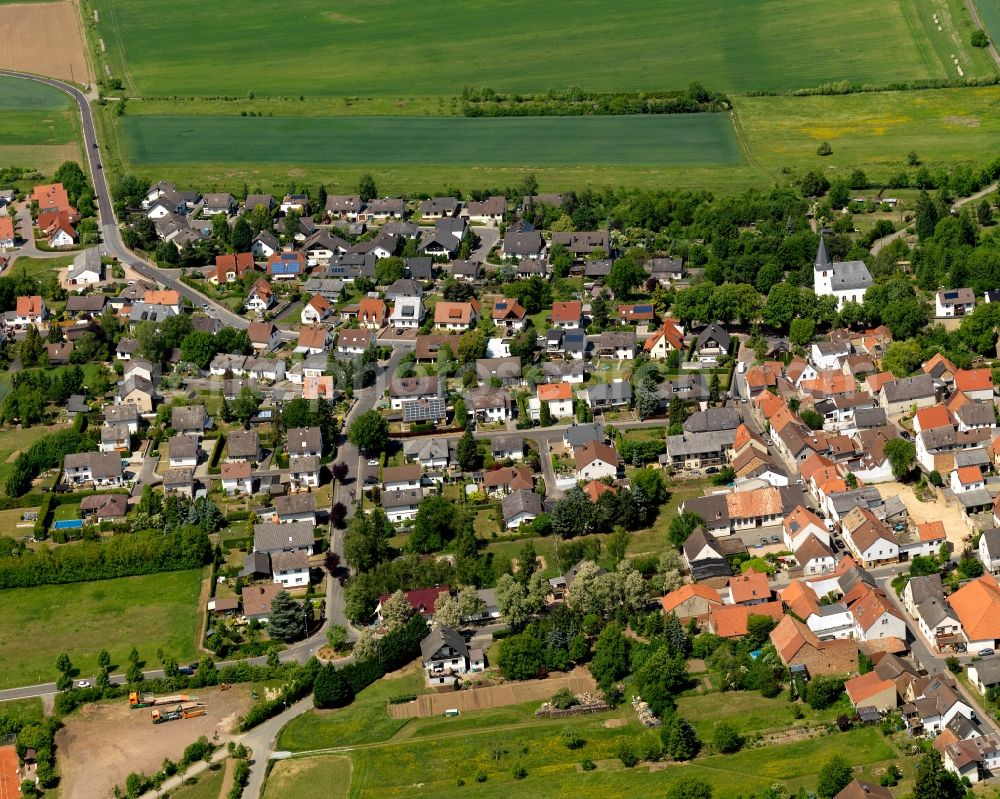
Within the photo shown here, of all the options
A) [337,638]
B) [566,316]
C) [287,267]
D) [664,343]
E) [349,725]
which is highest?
[287,267]

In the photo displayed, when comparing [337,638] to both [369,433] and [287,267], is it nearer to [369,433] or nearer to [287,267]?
[369,433]

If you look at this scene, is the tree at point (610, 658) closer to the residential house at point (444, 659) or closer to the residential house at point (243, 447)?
the residential house at point (444, 659)

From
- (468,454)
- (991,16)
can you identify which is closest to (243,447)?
(468,454)

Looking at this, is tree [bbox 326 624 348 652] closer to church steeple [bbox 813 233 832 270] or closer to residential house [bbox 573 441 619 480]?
residential house [bbox 573 441 619 480]

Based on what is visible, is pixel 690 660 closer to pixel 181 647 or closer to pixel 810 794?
pixel 810 794

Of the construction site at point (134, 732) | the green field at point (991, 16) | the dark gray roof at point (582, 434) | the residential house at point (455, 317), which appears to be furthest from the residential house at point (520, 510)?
the green field at point (991, 16)

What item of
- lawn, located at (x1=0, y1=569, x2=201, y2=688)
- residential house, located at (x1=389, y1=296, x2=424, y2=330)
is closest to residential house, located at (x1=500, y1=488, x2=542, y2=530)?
lawn, located at (x1=0, y1=569, x2=201, y2=688)
